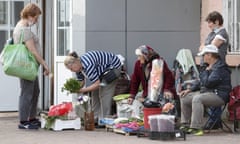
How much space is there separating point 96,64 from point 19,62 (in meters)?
1.19

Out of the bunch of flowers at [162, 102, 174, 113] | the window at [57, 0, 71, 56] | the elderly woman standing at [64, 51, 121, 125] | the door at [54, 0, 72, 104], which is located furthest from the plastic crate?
the window at [57, 0, 71, 56]

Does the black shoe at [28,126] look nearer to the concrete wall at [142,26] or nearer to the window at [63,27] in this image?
the concrete wall at [142,26]

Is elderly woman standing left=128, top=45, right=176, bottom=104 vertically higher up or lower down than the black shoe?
higher up

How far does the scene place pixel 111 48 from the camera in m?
10.6

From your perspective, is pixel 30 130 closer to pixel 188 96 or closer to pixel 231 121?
pixel 188 96

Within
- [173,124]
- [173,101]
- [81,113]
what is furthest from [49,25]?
[173,124]

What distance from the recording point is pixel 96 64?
9398 millimetres

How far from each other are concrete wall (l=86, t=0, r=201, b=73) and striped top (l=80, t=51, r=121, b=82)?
1063 millimetres

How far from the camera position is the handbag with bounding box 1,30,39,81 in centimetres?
888

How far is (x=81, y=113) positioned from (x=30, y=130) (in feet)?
2.87

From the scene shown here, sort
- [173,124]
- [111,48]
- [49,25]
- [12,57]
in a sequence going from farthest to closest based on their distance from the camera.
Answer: [49,25], [111,48], [12,57], [173,124]

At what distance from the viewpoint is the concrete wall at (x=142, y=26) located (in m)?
10.5

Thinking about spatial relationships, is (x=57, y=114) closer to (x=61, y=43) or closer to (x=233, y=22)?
(x=61, y=43)

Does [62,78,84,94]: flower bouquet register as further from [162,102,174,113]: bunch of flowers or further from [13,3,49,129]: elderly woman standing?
[162,102,174,113]: bunch of flowers
